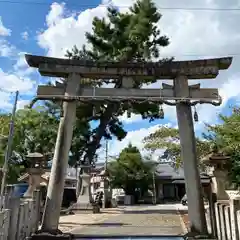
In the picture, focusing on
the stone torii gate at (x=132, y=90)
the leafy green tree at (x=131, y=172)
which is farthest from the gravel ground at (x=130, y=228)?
the leafy green tree at (x=131, y=172)

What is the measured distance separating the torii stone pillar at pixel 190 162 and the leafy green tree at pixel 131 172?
94.2 feet

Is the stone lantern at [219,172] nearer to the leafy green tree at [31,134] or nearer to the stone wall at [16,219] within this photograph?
the stone wall at [16,219]

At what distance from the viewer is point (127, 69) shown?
949cm

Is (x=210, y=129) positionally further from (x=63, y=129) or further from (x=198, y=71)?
(x=63, y=129)

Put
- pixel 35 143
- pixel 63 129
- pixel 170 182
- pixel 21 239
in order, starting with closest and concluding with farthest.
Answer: pixel 21 239
pixel 63 129
pixel 35 143
pixel 170 182

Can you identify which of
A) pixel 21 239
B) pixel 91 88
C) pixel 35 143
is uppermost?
pixel 35 143

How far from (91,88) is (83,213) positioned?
1374 cm

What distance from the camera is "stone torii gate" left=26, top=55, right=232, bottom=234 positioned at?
878 centimetres

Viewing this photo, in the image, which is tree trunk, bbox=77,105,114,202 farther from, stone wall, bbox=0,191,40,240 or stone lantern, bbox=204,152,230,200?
stone wall, bbox=0,191,40,240

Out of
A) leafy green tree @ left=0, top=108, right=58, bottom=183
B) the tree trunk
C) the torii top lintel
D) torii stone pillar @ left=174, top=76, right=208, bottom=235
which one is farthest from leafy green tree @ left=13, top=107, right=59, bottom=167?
torii stone pillar @ left=174, top=76, right=208, bottom=235

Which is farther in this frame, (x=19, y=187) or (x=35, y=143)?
(x=35, y=143)

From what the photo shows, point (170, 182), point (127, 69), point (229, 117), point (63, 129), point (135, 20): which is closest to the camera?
point (63, 129)

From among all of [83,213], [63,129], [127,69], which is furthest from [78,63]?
[83,213]

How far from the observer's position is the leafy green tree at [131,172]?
3762 cm
